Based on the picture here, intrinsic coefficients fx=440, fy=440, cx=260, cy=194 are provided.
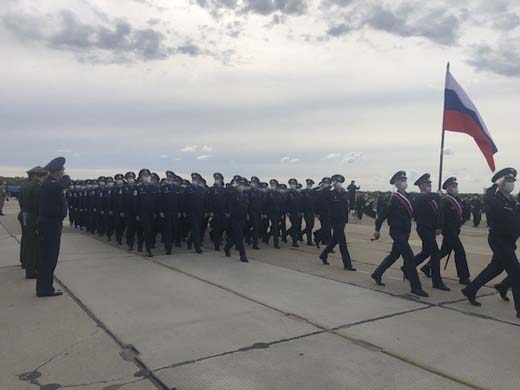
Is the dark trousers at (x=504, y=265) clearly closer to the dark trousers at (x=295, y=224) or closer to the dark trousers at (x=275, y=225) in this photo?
the dark trousers at (x=275, y=225)

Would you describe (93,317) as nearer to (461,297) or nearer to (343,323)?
(343,323)

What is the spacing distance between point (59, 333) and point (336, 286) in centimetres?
411

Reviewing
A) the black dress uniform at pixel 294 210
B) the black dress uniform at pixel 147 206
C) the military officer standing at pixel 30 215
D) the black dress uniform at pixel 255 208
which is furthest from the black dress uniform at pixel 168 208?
the black dress uniform at pixel 294 210

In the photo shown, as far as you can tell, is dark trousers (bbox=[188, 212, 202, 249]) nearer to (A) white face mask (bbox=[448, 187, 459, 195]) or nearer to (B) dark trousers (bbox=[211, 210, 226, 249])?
(B) dark trousers (bbox=[211, 210, 226, 249])

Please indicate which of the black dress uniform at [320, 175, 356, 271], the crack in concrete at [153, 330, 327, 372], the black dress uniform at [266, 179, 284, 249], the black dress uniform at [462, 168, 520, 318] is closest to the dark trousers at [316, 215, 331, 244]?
the black dress uniform at [266, 179, 284, 249]

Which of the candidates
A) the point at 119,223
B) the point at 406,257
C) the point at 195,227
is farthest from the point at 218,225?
the point at 406,257

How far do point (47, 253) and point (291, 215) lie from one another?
282 inches

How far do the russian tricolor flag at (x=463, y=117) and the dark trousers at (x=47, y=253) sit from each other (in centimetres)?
688

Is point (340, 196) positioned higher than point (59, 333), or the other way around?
point (340, 196)

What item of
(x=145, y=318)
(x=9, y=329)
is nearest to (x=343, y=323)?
(x=145, y=318)

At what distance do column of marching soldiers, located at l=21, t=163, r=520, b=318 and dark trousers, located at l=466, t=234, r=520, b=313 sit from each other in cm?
1

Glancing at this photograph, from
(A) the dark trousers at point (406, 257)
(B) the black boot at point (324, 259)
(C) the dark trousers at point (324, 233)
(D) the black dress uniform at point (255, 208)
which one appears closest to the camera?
(A) the dark trousers at point (406, 257)

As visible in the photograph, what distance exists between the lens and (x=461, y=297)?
→ 6516 millimetres

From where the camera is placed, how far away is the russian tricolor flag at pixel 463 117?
829 centimetres
